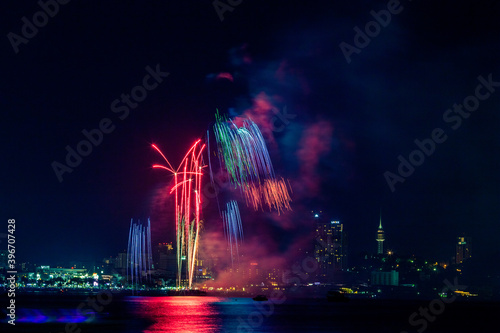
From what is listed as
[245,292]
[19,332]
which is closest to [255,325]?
[19,332]

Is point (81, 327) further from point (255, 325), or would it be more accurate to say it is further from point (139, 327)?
point (255, 325)

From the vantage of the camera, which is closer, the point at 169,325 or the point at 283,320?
the point at 169,325

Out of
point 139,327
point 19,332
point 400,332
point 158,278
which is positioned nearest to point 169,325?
point 139,327

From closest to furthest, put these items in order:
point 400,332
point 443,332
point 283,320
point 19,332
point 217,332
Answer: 1. point 19,332
2. point 217,332
3. point 400,332
4. point 443,332
5. point 283,320

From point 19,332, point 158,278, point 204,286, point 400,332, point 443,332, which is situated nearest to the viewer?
point 19,332

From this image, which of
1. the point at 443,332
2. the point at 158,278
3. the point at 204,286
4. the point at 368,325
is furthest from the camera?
the point at 158,278

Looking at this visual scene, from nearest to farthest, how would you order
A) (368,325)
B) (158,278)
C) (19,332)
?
(19,332) < (368,325) < (158,278)

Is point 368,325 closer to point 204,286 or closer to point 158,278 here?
point 204,286

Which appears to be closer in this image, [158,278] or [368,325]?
[368,325]
